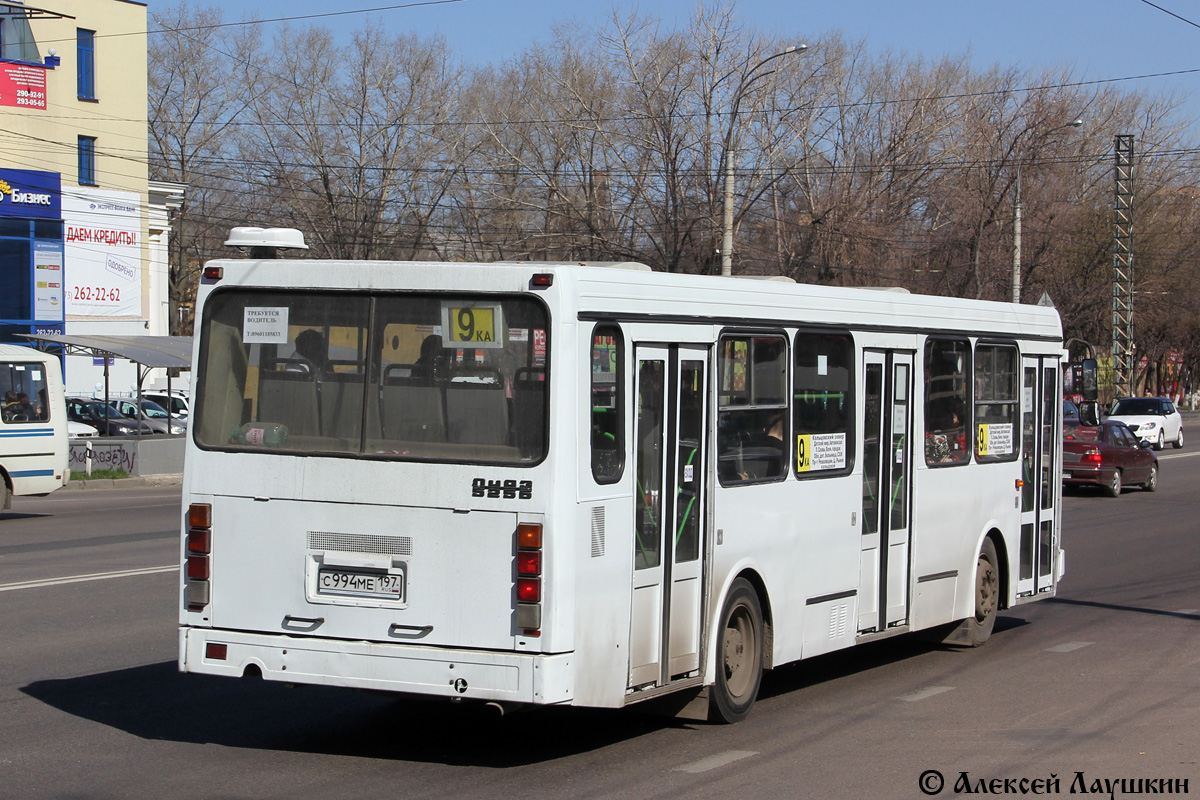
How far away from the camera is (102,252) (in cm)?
4350

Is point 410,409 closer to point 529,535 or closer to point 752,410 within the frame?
point 529,535

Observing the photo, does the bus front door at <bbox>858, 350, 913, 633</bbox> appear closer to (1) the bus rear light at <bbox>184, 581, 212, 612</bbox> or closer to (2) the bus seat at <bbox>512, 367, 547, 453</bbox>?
(2) the bus seat at <bbox>512, 367, 547, 453</bbox>

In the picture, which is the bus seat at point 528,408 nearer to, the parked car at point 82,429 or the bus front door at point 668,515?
the bus front door at point 668,515

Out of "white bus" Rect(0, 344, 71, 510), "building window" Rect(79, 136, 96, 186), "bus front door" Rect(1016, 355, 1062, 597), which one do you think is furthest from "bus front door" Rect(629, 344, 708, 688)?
"building window" Rect(79, 136, 96, 186)

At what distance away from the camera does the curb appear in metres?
26.9

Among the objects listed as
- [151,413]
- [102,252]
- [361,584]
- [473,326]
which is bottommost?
[361,584]

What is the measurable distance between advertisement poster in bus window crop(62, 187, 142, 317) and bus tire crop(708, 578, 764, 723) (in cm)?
3898

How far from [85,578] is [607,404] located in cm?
776

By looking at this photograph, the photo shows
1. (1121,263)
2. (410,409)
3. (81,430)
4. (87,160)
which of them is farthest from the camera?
(1121,263)

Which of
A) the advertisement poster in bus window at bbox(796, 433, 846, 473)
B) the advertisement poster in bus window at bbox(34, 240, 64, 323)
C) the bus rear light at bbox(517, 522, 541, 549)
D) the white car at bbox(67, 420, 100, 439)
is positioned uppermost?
the advertisement poster in bus window at bbox(34, 240, 64, 323)

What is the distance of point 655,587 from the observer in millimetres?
6816

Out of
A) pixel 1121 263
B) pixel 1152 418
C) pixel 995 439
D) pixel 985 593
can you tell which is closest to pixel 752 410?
pixel 995 439

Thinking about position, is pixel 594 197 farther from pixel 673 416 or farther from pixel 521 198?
pixel 673 416

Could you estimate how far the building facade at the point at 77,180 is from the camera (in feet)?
133
